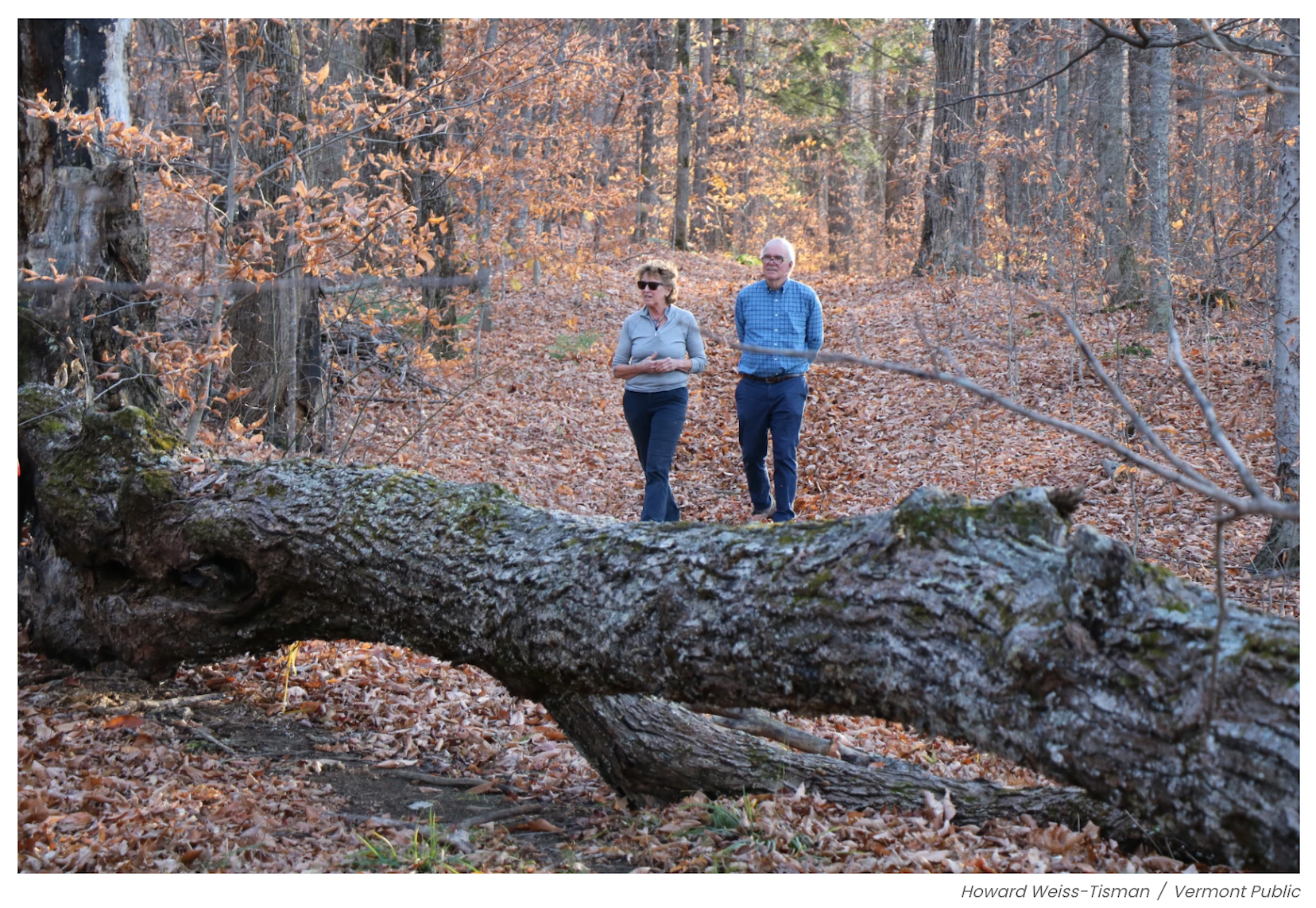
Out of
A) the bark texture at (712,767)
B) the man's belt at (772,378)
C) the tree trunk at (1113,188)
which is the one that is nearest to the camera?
the bark texture at (712,767)

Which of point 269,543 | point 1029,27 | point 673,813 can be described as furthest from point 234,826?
point 1029,27

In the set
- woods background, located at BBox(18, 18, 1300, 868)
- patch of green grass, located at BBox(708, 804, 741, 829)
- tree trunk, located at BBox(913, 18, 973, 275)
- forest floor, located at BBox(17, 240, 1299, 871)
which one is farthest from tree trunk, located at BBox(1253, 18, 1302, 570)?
tree trunk, located at BBox(913, 18, 973, 275)

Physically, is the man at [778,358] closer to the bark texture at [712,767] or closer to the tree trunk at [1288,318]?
the tree trunk at [1288,318]

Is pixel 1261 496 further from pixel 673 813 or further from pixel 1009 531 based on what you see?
pixel 673 813

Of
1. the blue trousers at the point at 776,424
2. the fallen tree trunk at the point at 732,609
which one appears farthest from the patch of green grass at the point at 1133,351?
the fallen tree trunk at the point at 732,609

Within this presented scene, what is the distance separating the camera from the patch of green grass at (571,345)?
13.2m

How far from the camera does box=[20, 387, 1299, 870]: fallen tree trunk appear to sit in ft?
7.09

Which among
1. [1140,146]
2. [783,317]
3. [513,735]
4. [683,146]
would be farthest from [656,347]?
[683,146]

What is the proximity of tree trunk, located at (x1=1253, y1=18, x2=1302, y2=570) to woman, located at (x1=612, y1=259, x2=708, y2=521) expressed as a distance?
3.34 metres

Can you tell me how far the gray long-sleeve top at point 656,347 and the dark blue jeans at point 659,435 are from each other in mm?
59

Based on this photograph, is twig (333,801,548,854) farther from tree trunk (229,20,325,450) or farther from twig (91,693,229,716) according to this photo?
tree trunk (229,20,325,450)

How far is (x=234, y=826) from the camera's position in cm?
313

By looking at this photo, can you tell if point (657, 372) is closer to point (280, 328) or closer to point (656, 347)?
point (656, 347)

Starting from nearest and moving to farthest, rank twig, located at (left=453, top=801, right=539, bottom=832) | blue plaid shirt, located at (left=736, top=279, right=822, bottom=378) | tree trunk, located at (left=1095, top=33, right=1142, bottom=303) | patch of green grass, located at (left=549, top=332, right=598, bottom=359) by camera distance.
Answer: twig, located at (left=453, top=801, right=539, bottom=832) < blue plaid shirt, located at (left=736, top=279, right=822, bottom=378) < tree trunk, located at (left=1095, top=33, right=1142, bottom=303) < patch of green grass, located at (left=549, top=332, right=598, bottom=359)
